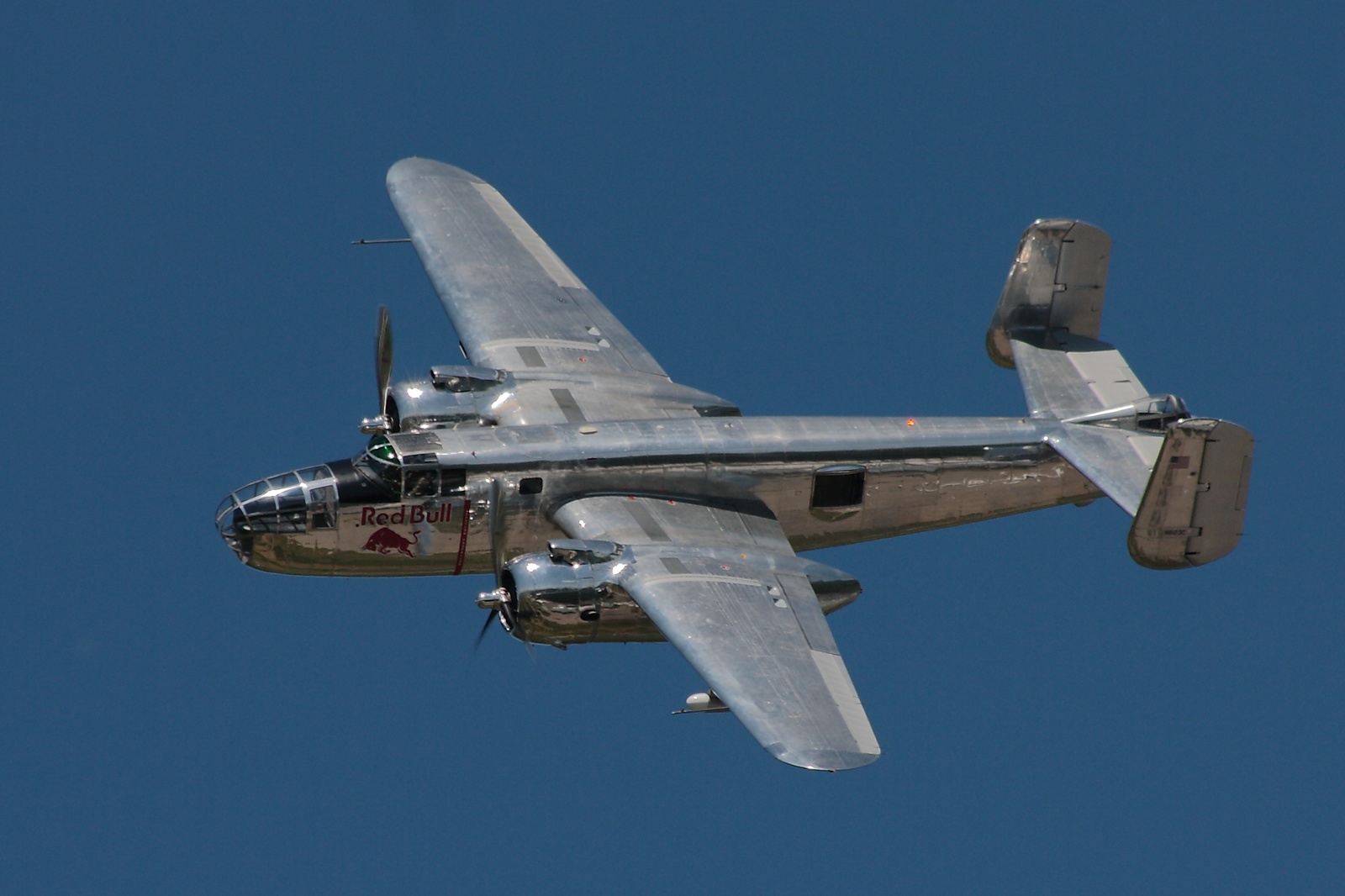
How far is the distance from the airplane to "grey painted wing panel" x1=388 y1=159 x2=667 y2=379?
7 cm

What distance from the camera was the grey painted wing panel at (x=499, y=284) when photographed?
37125mm

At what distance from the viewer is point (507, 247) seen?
132 ft

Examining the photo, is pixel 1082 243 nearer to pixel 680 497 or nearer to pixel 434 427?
pixel 680 497

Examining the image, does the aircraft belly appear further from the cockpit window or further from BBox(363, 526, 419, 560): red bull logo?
the cockpit window

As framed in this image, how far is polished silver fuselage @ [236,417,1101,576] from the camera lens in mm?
33625

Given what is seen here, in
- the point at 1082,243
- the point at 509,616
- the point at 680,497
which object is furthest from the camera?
the point at 1082,243

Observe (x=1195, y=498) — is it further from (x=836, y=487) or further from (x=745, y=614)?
(x=745, y=614)

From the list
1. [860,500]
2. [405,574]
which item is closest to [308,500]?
[405,574]

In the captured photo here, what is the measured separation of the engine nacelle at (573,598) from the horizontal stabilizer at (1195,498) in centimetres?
718

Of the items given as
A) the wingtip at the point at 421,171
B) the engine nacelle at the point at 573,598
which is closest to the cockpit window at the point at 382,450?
the engine nacelle at the point at 573,598

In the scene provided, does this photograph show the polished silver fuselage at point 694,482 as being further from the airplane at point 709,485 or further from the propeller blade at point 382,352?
the propeller blade at point 382,352

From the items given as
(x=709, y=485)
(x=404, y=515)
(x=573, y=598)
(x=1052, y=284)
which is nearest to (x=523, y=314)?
(x=709, y=485)

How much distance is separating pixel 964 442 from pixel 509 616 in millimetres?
7874

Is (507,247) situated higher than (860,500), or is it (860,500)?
(507,247)
